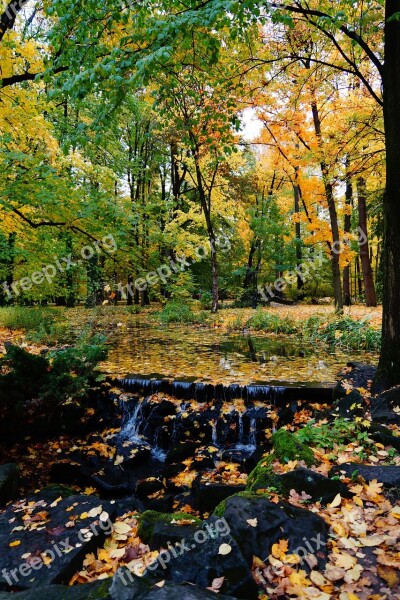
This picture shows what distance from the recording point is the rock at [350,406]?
5.28 meters

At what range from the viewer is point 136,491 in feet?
17.1

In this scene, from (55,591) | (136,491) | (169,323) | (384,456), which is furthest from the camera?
(169,323)

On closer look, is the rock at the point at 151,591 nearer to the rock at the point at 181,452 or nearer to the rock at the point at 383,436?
the rock at the point at 383,436

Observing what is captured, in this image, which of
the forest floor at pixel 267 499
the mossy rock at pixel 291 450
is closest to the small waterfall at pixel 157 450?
the forest floor at pixel 267 499

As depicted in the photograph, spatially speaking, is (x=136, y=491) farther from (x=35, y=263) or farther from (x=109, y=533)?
(x=35, y=263)

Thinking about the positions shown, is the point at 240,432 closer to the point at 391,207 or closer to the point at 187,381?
the point at 187,381

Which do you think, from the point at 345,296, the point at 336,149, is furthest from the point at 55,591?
the point at 345,296

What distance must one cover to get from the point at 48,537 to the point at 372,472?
3.15 metres

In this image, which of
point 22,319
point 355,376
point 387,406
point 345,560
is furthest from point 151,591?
point 22,319

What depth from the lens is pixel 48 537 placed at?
11.3ft

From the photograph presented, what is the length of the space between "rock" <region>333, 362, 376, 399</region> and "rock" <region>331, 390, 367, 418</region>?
47 centimetres

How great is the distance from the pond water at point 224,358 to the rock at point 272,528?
12.9 feet

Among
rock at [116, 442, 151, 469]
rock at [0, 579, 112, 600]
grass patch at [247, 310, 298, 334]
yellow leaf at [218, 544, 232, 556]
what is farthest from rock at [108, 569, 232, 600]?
grass patch at [247, 310, 298, 334]

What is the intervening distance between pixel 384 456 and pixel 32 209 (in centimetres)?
999
